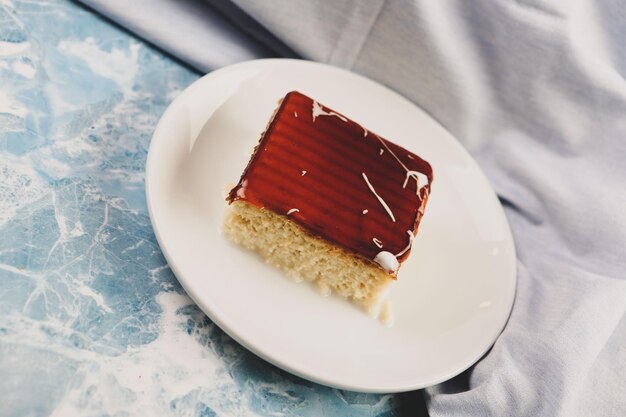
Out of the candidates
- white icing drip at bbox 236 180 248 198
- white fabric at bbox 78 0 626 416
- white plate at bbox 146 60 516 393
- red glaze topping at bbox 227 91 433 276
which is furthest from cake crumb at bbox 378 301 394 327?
white icing drip at bbox 236 180 248 198

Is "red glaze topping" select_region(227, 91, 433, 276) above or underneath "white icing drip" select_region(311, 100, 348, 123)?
underneath

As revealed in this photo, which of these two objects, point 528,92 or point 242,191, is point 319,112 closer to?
point 242,191

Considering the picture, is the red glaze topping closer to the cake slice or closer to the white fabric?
the cake slice

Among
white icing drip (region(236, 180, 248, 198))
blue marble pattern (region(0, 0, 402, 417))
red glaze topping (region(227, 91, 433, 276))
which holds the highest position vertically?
red glaze topping (region(227, 91, 433, 276))

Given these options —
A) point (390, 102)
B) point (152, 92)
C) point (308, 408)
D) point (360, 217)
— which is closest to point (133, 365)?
point (308, 408)

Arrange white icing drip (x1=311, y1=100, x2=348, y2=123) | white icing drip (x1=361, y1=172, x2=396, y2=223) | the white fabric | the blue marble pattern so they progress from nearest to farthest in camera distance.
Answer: the blue marble pattern → white icing drip (x1=361, y1=172, x2=396, y2=223) → white icing drip (x1=311, y1=100, x2=348, y2=123) → the white fabric

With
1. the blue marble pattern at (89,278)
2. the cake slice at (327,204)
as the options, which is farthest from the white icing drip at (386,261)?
the blue marble pattern at (89,278)

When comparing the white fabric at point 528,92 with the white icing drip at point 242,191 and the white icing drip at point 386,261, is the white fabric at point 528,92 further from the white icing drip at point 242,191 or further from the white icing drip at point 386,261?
the white icing drip at point 242,191
